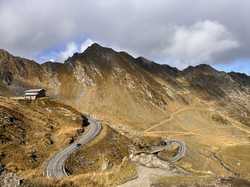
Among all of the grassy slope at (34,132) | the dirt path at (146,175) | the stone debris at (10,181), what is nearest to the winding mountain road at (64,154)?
the grassy slope at (34,132)

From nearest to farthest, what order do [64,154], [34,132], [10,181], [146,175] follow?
[10,181], [146,175], [64,154], [34,132]

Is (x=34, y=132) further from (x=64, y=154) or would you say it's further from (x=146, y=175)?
(x=146, y=175)

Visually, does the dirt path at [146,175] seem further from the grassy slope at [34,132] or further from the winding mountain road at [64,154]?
the grassy slope at [34,132]

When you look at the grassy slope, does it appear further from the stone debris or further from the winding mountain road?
the stone debris

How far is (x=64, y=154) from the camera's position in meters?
117

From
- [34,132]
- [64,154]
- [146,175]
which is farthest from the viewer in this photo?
[34,132]

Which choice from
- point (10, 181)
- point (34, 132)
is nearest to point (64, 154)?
point (34, 132)

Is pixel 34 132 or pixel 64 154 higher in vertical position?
pixel 34 132

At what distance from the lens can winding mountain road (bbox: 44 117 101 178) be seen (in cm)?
9781

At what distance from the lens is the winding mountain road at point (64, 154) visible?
321ft

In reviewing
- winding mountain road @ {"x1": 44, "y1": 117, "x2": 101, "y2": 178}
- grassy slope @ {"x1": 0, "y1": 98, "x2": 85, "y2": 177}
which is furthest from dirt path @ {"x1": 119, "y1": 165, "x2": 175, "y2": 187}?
grassy slope @ {"x1": 0, "y1": 98, "x2": 85, "y2": 177}

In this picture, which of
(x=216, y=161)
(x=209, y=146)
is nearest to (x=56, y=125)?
(x=216, y=161)

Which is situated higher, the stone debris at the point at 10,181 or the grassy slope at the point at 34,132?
the grassy slope at the point at 34,132

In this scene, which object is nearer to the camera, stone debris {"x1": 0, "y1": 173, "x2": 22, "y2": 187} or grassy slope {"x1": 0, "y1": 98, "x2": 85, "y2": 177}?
stone debris {"x1": 0, "y1": 173, "x2": 22, "y2": 187}
